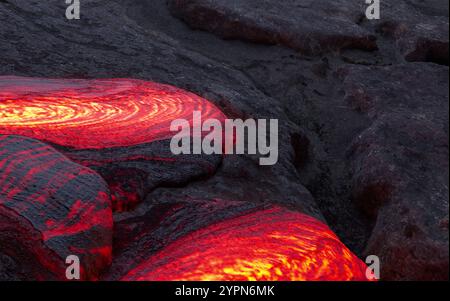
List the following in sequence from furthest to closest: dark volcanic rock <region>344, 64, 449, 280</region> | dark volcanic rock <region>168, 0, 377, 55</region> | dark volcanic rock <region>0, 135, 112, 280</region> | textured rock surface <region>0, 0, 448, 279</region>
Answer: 1. dark volcanic rock <region>168, 0, 377, 55</region>
2. textured rock surface <region>0, 0, 448, 279</region>
3. dark volcanic rock <region>344, 64, 449, 280</region>
4. dark volcanic rock <region>0, 135, 112, 280</region>

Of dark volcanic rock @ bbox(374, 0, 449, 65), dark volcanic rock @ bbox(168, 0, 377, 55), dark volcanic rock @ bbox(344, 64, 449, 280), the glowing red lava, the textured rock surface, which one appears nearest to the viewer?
dark volcanic rock @ bbox(344, 64, 449, 280)

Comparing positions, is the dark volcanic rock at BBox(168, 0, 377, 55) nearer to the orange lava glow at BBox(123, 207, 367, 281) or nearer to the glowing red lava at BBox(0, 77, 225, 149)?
the glowing red lava at BBox(0, 77, 225, 149)

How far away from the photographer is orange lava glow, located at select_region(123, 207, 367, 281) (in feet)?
5.29

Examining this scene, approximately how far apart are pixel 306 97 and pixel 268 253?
1512 mm

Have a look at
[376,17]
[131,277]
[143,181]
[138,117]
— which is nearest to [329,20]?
[376,17]

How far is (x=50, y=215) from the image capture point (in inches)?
66.1

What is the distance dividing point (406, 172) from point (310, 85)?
3.64 ft

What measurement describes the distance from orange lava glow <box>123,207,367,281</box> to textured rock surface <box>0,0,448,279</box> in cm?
17

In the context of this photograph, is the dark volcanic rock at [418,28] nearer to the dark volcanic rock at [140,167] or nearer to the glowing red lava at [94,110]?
the glowing red lava at [94,110]

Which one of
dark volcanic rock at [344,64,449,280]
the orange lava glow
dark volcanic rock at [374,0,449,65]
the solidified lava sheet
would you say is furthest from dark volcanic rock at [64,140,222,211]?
dark volcanic rock at [374,0,449,65]

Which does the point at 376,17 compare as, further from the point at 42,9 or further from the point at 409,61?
the point at 42,9

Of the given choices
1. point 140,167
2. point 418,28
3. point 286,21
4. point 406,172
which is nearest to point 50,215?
point 140,167

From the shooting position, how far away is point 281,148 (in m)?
2.48

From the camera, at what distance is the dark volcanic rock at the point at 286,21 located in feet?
11.2
